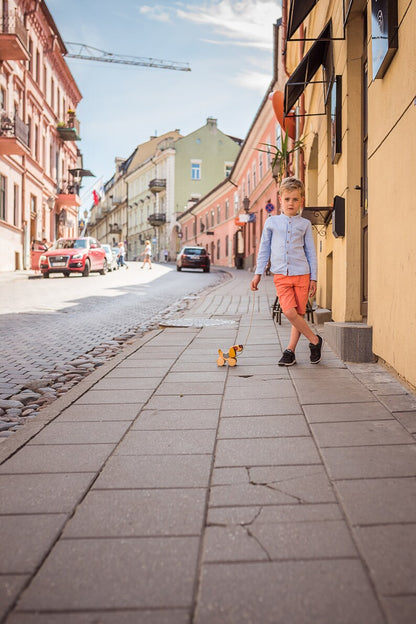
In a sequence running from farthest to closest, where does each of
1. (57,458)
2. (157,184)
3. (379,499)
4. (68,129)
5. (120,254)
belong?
(157,184) → (68,129) → (120,254) → (57,458) → (379,499)

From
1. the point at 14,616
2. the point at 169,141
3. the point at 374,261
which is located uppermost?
the point at 169,141

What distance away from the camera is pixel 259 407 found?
12.8 feet

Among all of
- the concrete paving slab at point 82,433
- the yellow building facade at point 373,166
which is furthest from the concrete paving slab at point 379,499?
the yellow building facade at point 373,166

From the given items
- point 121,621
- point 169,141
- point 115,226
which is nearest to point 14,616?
point 121,621

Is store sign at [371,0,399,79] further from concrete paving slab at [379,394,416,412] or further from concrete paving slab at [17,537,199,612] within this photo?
concrete paving slab at [17,537,199,612]

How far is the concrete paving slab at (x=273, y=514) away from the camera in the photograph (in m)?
2.17

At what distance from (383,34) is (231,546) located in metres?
3.98

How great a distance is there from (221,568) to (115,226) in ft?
286

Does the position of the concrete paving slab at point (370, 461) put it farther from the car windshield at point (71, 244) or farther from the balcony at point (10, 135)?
the balcony at point (10, 135)

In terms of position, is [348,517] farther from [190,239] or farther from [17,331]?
[190,239]

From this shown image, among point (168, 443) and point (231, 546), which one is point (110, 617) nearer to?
point (231, 546)

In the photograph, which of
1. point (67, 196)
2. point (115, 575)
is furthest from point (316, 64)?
point (67, 196)

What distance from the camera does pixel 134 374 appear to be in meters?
5.14

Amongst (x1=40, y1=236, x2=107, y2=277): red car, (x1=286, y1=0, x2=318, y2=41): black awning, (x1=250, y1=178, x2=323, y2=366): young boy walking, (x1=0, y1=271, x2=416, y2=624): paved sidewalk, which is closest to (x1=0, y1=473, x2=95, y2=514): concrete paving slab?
(x1=0, y1=271, x2=416, y2=624): paved sidewalk
